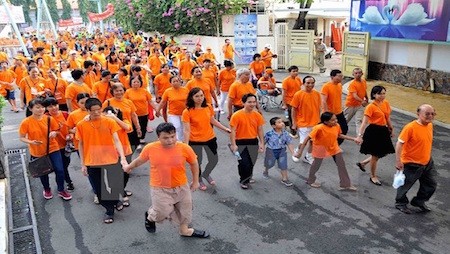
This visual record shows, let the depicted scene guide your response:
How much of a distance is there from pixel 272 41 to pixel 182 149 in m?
14.4

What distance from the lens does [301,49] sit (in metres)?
16.9

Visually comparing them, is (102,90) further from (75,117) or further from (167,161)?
(167,161)

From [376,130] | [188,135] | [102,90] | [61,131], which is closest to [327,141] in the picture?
[376,130]

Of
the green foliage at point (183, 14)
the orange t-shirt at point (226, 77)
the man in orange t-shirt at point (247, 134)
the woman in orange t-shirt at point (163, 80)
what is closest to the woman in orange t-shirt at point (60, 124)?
the man in orange t-shirt at point (247, 134)

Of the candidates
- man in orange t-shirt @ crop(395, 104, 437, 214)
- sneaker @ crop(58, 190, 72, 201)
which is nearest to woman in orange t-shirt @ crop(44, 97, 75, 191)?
sneaker @ crop(58, 190, 72, 201)

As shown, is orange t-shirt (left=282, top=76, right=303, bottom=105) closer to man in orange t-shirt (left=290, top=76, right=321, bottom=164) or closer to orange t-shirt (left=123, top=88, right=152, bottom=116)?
man in orange t-shirt (left=290, top=76, right=321, bottom=164)

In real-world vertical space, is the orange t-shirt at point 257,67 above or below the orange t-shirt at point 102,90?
below

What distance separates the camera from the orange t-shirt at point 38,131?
5473mm

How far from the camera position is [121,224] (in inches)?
202

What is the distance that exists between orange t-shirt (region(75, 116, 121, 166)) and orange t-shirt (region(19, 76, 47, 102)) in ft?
13.1

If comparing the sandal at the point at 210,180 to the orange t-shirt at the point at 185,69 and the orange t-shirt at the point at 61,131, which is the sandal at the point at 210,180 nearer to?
the orange t-shirt at the point at 61,131

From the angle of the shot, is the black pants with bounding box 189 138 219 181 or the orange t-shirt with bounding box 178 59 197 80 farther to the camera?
the orange t-shirt with bounding box 178 59 197 80

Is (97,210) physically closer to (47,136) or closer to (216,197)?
(47,136)

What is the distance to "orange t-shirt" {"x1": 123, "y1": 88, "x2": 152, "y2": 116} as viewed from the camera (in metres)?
7.14
